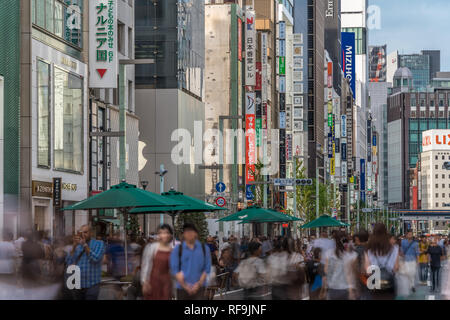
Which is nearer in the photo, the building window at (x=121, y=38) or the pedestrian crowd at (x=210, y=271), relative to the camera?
the pedestrian crowd at (x=210, y=271)

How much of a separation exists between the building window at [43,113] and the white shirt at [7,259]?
18.1 m

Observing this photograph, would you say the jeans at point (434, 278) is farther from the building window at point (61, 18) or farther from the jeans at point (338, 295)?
the building window at point (61, 18)

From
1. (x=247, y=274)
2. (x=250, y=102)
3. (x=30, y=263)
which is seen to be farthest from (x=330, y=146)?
(x=247, y=274)

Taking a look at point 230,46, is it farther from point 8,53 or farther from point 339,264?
point 339,264

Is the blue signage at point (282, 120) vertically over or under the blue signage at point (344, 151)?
over

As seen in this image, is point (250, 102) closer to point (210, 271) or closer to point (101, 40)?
point (101, 40)

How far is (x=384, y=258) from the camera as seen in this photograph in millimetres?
16047

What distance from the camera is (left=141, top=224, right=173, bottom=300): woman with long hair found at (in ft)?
44.6

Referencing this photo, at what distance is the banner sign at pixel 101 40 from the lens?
4628 centimetres

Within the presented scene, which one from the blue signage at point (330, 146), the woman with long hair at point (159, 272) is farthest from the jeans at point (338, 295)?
the blue signage at point (330, 146)

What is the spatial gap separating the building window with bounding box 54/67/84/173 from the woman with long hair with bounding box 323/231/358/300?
27.3 m

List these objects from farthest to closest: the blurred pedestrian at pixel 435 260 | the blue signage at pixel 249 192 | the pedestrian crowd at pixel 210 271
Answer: the blue signage at pixel 249 192
the blurred pedestrian at pixel 435 260
the pedestrian crowd at pixel 210 271

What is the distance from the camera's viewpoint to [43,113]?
40562 mm

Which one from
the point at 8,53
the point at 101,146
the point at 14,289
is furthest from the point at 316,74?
the point at 14,289
